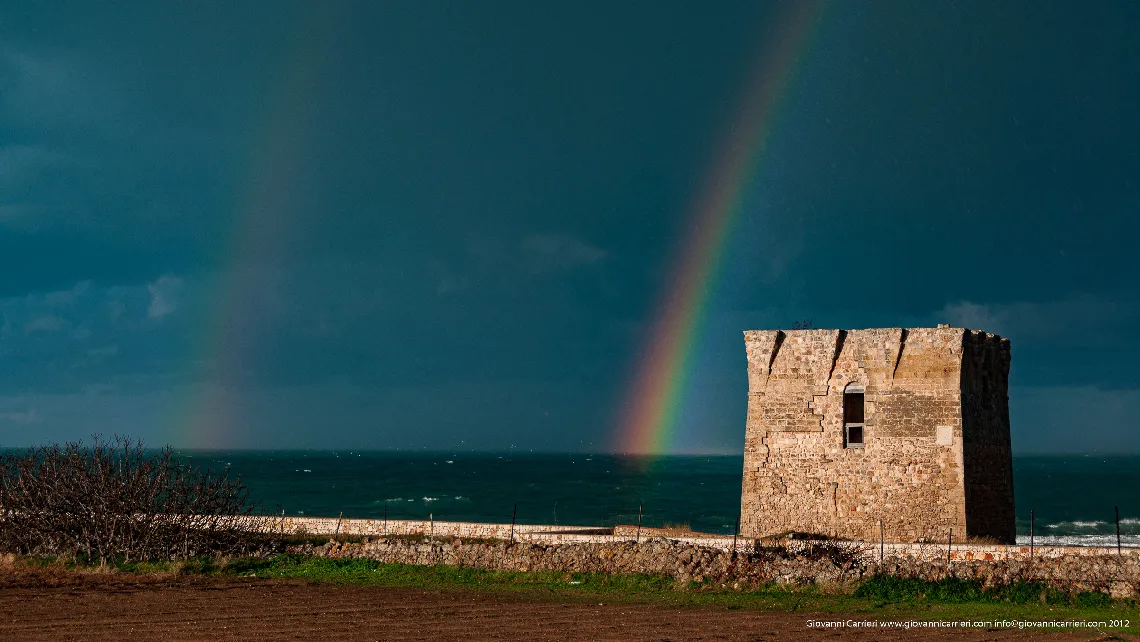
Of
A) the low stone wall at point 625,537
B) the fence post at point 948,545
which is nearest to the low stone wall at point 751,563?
the fence post at point 948,545

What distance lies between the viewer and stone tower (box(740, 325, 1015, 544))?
875 inches

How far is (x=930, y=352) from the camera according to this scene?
22.5 metres

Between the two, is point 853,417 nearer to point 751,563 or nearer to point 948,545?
point 948,545

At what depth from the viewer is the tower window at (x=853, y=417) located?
23.3m

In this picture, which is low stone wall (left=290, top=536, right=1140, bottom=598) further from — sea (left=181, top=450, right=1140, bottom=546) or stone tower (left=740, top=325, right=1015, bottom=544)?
sea (left=181, top=450, right=1140, bottom=546)

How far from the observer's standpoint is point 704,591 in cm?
1870

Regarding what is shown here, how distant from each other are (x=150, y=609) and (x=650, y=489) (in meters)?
98.3

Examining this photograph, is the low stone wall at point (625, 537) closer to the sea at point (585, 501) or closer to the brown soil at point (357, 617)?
the brown soil at point (357, 617)

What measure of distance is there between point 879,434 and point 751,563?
5.33m

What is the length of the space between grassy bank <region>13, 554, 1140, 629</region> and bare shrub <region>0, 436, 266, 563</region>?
68 cm

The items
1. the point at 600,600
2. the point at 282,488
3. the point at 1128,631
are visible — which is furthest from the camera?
the point at 282,488

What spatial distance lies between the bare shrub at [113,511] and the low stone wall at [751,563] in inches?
131

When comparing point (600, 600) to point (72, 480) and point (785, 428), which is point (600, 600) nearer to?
point (785, 428)

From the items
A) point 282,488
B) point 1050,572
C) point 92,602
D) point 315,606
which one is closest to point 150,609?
point 92,602
